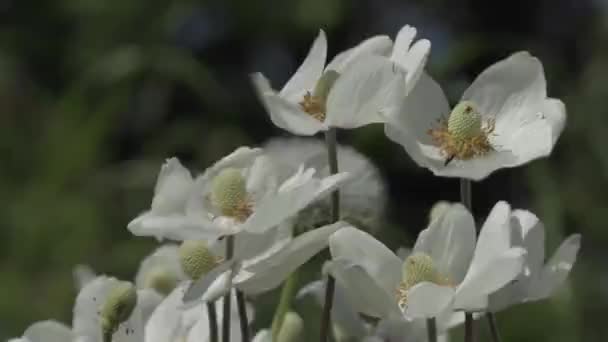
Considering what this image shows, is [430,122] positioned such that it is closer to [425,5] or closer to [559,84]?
[559,84]

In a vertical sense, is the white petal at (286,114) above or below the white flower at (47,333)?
above

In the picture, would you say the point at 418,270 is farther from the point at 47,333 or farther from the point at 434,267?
the point at 47,333

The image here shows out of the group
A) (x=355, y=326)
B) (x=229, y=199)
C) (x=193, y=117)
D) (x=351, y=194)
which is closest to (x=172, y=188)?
(x=229, y=199)

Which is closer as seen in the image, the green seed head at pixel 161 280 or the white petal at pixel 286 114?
the white petal at pixel 286 114

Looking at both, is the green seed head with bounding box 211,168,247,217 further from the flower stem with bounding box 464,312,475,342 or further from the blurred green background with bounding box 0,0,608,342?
the blurred green background with bounding box 0,0,608,342

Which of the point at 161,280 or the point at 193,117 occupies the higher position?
the point at 193,117

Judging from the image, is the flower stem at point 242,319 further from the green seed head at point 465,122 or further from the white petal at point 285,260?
the green seed head at point 465,122

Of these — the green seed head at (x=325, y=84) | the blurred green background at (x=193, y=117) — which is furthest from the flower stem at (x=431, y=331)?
the blurred green background at (x=193, y=117)
